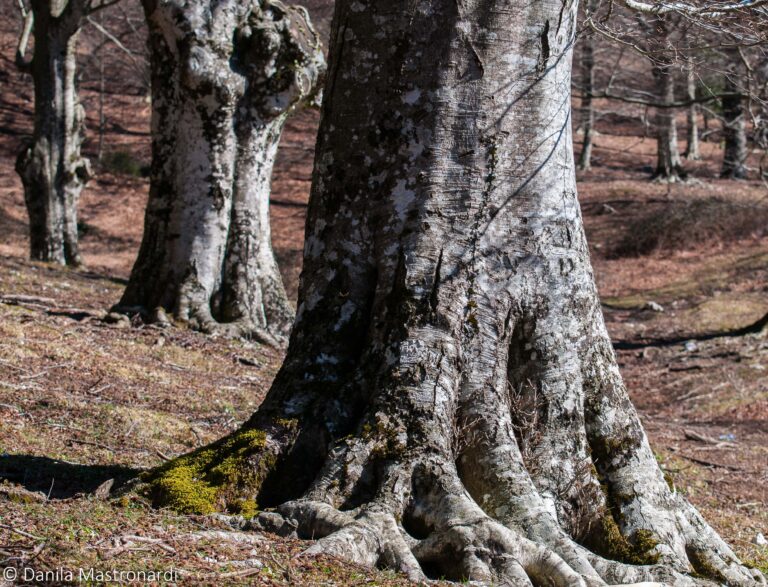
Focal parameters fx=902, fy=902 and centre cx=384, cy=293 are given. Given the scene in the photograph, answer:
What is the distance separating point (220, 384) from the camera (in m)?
8.21

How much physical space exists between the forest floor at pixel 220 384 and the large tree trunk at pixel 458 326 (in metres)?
0.65

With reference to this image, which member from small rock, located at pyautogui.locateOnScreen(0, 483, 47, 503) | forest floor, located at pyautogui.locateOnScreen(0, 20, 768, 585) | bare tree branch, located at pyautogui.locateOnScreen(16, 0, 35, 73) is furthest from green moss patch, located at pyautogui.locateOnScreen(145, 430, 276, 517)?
bare tree branch, located at pyautogui.locateOnScreen(16, 0, 35, 73)

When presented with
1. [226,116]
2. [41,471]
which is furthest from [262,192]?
[41,471]

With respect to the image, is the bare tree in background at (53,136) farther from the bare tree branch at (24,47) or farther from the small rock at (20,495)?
the small rock at (20,495)

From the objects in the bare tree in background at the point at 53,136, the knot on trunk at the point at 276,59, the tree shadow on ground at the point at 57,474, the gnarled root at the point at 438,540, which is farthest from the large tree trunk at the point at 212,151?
the gnarled root at the point at 438,540

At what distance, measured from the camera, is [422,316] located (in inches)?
165

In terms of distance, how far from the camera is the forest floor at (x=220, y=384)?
3371 millimetres

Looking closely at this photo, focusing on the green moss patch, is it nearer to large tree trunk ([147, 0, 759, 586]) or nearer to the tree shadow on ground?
large tree trunk ([147, 0, 759, 586])

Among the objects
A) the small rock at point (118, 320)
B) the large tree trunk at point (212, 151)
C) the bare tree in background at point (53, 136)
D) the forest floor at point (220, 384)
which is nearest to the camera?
the forest floor at point (220, 384)

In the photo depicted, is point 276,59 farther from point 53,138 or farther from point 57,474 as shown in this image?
point 53,138

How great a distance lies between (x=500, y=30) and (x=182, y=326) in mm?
6197

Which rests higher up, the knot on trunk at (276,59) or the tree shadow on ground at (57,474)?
the knot on trunk at (276,59)

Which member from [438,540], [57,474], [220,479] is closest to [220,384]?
[57,474]

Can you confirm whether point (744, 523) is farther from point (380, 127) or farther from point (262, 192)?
point (262, 192)
